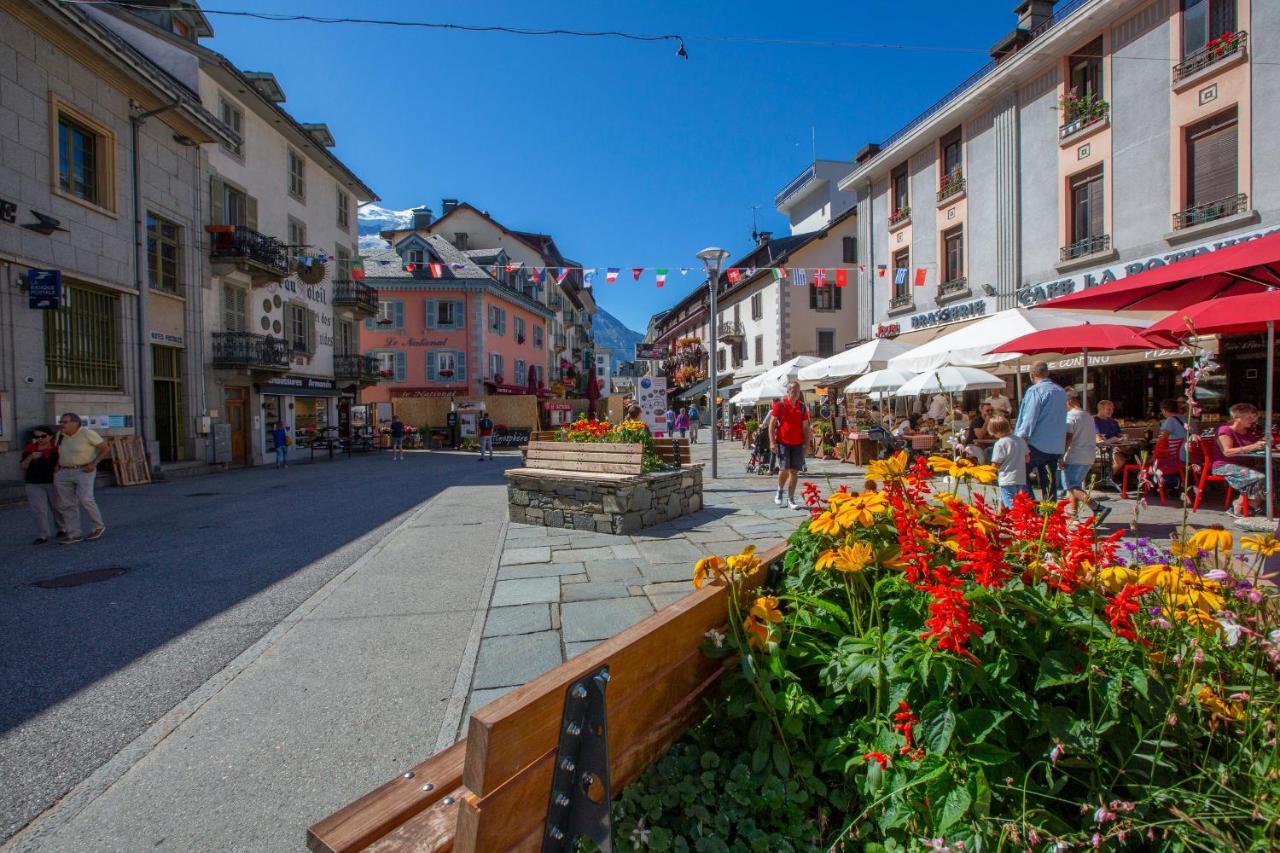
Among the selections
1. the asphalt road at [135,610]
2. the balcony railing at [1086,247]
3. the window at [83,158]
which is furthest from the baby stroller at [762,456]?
the window at [83,158]

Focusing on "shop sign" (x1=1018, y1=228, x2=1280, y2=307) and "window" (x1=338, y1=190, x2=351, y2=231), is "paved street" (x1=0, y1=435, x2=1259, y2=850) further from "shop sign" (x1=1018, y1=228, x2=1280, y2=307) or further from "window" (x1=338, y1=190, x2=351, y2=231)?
"window" (x1=338, y1=190, x2=351, y2=231)

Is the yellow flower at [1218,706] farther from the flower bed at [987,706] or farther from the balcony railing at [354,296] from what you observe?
the balcony railing at [354,296]

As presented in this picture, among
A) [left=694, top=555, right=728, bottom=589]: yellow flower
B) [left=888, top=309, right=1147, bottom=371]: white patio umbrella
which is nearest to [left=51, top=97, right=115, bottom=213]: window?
[left=694, top=555, right=728, bottom=589]: yellow flower

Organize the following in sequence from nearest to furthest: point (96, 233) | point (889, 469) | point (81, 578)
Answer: point (889, 469) < point (81, 578) < point (96, 233)

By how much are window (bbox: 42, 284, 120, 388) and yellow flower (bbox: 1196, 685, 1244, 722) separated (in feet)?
55.9

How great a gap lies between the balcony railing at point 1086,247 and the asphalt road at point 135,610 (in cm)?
1525

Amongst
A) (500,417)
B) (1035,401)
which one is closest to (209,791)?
(1035,401)

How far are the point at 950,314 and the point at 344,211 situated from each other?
2428 cm

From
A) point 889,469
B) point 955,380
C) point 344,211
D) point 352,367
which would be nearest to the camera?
point 889,469

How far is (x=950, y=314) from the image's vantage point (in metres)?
18.4

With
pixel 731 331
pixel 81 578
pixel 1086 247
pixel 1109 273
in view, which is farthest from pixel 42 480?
pixel 731 331

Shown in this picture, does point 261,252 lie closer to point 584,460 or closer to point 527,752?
point 584,460

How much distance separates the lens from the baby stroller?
43.5ft

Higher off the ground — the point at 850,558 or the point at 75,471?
the point at 850,558
